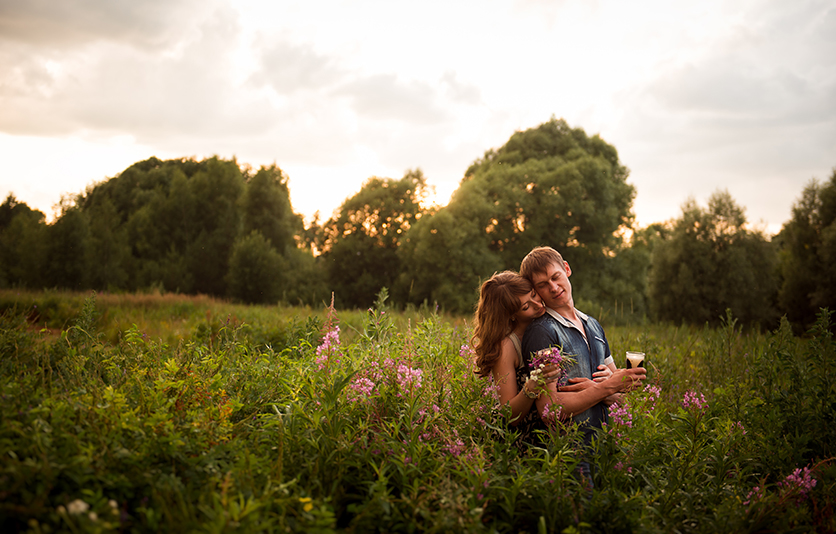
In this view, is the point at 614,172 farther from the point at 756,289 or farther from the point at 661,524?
the point at 661,524

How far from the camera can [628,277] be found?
27.1 metres

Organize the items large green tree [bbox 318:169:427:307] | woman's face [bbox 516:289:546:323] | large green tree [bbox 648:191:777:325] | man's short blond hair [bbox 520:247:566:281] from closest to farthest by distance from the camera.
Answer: woman's face [bbox 516:289:546:323], man's short blond hair [bbox 520:247:566:281], large green tree [bbox 648:191:777:325], large green tree [bbox 318:169:427:307]

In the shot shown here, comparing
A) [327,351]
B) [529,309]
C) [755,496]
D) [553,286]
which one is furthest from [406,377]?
[755,496]

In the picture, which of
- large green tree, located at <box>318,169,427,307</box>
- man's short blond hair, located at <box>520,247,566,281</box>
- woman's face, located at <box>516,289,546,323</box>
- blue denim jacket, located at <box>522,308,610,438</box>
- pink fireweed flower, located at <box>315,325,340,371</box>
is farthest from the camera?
large green tree, located at <box>318,169,427,307</box>

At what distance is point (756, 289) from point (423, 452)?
68.1ft

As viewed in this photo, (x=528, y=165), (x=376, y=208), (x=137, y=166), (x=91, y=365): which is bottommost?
(x=91, y=365)

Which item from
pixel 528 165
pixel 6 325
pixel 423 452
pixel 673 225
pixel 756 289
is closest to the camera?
pixel 423 452

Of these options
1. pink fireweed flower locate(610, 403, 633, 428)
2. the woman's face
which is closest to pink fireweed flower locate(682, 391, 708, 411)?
pink fireweed flower locate(610, 403, 633, 428)

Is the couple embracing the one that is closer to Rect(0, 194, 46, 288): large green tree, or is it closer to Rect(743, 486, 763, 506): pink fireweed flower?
Rect(743, 486, 763, 506): pink fireweed flower

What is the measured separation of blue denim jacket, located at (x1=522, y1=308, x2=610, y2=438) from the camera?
303cm

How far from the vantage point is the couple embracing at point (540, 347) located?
2.91m

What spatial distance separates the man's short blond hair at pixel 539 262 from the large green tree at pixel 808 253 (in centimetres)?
1793

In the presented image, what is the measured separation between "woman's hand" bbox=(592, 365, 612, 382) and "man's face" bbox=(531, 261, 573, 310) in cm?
49

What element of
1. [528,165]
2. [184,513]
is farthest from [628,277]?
[184,513]
